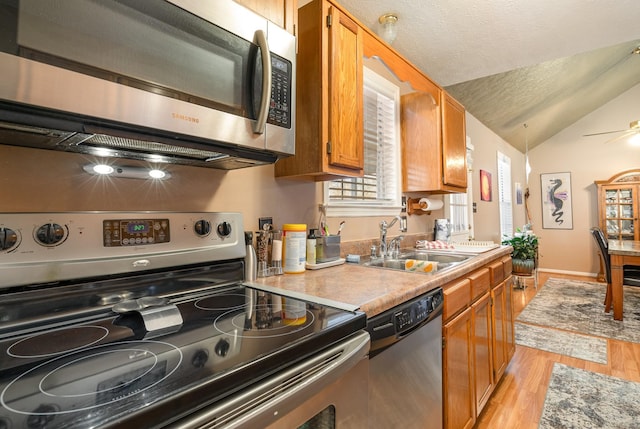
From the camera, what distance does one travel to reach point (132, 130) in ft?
2.51

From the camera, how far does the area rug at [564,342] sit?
2725 mm

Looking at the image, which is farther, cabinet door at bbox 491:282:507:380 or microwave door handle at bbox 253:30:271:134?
cabinet door at bbox 491:282:507:380

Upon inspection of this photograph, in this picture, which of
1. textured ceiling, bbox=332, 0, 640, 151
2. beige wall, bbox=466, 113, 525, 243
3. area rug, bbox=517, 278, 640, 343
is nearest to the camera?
textured ceiling, bbox=332, 0, 640, 151

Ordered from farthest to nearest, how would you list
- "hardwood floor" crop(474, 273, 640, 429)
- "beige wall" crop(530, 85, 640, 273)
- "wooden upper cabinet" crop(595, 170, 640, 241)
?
"beige wall" crop(530, 85, 640, 273)
"wooden upper cabinet" crop(595, 170, 640, 241)
"hardwood floor" crop(474, 273, 640, 429)

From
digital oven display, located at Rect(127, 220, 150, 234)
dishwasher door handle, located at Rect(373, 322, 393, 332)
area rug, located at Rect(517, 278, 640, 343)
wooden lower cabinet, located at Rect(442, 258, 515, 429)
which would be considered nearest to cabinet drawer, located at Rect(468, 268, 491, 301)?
wooden lower cabinet, located at Rect(442, 258, 515, 429)

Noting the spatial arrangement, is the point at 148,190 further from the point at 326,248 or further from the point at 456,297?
the point at 456,297

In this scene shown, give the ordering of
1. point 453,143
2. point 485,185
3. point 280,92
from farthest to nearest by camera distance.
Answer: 1. point 485,185
2. point 453,143
3. point 280,92

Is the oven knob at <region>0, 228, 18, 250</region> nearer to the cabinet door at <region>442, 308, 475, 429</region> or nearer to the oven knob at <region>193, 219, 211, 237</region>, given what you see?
the oven knob at <region>193, 219, 211, 237</region>

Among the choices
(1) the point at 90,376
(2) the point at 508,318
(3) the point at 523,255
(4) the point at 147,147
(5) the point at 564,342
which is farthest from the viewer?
(3) the point at 523,255

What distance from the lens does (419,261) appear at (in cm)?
191

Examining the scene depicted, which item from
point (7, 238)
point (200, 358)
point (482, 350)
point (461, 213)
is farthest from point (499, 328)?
point (7, 238)

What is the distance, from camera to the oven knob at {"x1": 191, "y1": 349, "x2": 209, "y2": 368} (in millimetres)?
589

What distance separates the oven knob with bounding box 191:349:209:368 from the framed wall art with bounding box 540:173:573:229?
783 centimetres

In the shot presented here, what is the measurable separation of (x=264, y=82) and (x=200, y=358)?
748 mm
